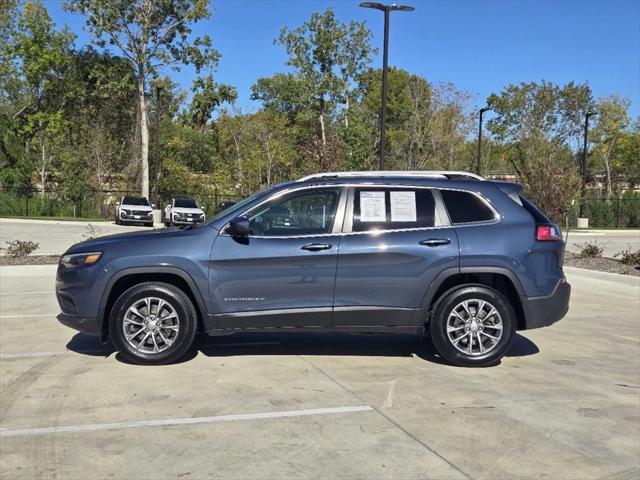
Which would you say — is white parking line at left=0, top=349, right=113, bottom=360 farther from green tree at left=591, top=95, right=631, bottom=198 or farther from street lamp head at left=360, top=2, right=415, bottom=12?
green tree at left=591, top=95, right=631, bottom=198

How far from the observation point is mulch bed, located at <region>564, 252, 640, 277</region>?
1398cm

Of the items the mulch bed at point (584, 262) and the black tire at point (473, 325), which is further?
the mulch bed at point (584, 262)

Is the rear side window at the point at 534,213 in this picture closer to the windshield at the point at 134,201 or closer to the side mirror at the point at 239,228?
the side mirror at the point at 239,228

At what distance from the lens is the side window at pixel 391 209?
5.80 metres

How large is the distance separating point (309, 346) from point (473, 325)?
1809 mm

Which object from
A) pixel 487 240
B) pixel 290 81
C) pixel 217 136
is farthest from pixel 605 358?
pixel 217 136

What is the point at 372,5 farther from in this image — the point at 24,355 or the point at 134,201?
the point at 134,201

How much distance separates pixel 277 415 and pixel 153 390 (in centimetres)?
118

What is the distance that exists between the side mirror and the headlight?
4.14ft

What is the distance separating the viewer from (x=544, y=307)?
19.2ft

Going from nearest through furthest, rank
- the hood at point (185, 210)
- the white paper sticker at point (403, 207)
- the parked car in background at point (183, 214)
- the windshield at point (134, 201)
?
1. the white paper sticker at point (403, 207)
2. the parked car in background at point (183, 214)
3. the hood at point (185, 210)
4. the windshield at point (134, 201)

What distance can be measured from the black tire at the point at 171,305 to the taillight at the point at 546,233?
3397 mm

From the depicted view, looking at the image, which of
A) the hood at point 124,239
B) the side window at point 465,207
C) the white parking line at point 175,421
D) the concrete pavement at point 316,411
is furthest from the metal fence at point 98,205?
the white parking line at point 175,421

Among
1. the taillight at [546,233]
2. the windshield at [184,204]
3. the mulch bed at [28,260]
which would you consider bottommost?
the mulch bed at [28,260]
